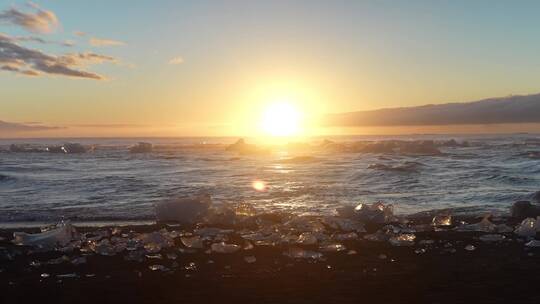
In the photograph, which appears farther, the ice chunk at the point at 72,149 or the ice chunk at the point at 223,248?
the ice chunk at the point at 72,149

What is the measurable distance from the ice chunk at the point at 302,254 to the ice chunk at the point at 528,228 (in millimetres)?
3985


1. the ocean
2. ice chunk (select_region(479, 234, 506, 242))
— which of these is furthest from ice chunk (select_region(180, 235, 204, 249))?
ice chunk (select_region(479, 234, 506, 242))

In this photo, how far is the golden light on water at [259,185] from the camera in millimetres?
18883

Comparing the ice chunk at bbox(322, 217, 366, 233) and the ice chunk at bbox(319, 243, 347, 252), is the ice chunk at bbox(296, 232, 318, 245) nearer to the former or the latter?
the ice chunk at bbox(319, 243, 347, 252)

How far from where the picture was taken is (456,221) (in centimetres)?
1127

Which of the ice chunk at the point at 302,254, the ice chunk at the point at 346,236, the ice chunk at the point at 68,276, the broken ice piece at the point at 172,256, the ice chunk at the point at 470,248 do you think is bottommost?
the ice chunk at the point at 346,236

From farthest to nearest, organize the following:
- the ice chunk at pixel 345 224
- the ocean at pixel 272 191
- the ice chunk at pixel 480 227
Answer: the ocean at pixel 272 191 < the ice chunk at pixel 345 224 < the ice chunk at pixel 480 227

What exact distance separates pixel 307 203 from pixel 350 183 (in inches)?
217

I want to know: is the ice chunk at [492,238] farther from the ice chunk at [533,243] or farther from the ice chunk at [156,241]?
the ice chunk at [156,241]

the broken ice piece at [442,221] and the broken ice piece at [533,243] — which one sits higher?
the broken ice piece at [533,243]

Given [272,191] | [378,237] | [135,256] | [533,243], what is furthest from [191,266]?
[272,191]

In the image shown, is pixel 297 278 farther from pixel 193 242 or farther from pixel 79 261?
pixel 79 261

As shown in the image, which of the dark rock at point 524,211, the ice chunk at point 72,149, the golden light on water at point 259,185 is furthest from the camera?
the ice chunk at point 72,149

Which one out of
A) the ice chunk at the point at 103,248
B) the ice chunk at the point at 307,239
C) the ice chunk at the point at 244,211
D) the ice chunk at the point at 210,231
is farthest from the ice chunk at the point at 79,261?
the ice chunk at the point at 244,211
